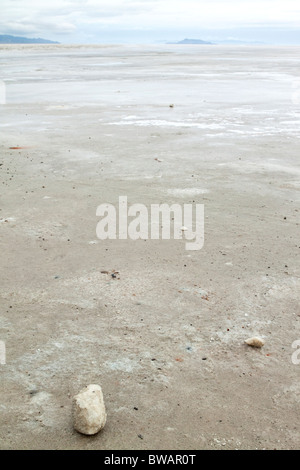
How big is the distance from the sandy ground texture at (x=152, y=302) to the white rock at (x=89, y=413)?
0.17 ft

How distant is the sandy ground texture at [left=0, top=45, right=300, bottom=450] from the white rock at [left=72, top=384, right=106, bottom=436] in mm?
52

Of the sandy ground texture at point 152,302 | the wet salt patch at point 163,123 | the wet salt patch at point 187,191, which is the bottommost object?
the sandy ground texture at point 152,302

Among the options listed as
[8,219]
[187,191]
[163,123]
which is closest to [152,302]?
[8,219]

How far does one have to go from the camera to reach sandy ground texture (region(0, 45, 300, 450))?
2.45 metres

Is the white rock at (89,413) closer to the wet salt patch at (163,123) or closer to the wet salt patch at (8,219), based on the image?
the wet salt patch at (8,219)

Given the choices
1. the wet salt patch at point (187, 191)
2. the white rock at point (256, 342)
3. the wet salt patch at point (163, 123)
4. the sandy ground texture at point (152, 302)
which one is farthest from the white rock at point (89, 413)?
the wet salt patch at point (163, 123)

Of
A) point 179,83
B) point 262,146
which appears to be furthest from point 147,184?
point 179,83

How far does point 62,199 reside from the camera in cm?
579

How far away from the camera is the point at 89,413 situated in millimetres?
2309

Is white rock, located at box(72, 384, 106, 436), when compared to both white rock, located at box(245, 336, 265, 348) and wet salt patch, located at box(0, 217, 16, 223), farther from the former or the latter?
wet salt patch, located at box(0, 217, 16, 223)

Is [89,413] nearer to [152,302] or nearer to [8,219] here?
[152,302]

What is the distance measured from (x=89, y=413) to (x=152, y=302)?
1.33m

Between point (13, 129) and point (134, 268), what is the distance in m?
7.31

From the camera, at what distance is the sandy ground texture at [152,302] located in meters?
2.45
